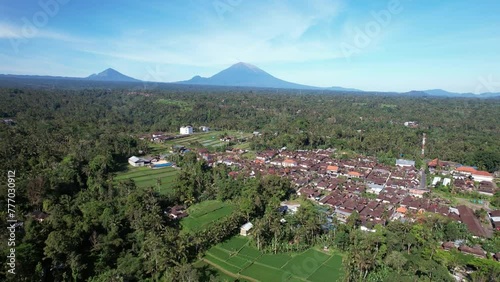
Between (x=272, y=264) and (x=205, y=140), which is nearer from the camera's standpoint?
(x=272, y=264)

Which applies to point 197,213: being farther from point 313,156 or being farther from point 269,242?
point 313,156

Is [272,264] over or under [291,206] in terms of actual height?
over

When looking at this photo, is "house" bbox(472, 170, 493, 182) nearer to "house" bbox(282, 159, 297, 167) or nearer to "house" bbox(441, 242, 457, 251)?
"house" bbox(441, 242, 457, 251)

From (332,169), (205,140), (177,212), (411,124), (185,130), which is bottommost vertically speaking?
(205,140)

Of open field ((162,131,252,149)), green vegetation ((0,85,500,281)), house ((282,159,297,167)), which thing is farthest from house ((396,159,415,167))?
open field ((162,131,252,149))

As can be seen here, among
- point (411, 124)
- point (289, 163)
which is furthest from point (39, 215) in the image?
point (411, 124)

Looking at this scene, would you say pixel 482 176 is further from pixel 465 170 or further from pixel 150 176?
pixel 150 176

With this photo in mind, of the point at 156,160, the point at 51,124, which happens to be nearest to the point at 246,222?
the point at 156,160
